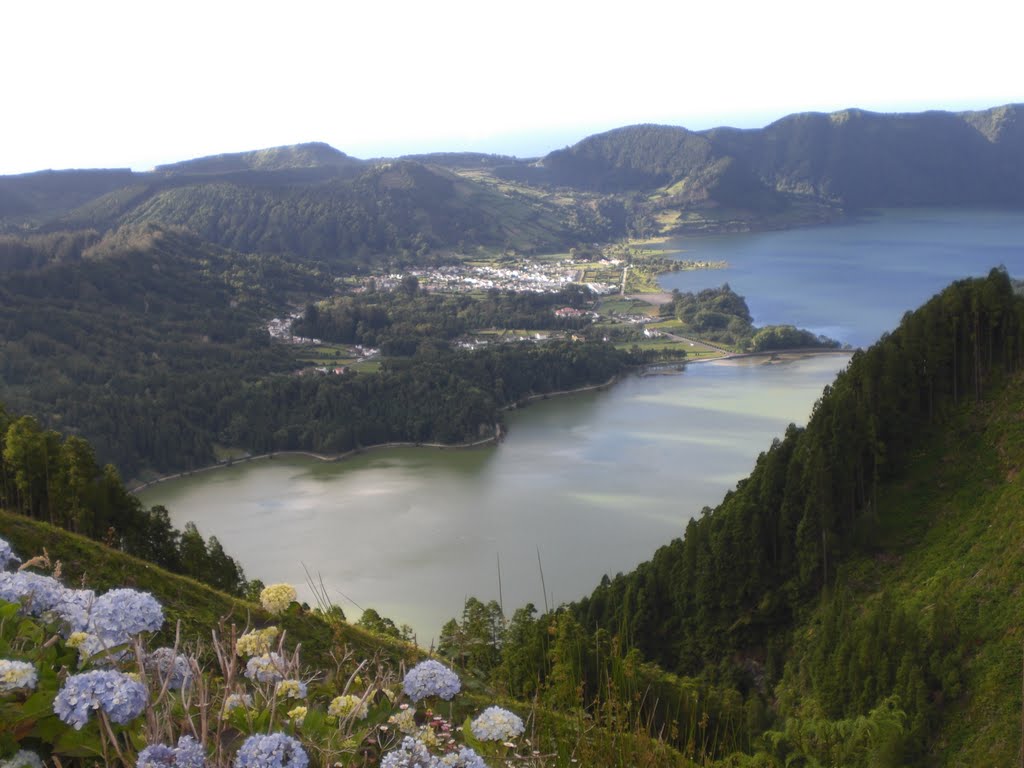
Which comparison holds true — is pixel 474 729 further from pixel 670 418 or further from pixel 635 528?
pixel 670 418

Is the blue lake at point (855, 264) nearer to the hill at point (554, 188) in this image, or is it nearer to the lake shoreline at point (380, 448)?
the hill at point (554, 188)

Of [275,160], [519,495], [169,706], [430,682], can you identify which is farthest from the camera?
[275,160]

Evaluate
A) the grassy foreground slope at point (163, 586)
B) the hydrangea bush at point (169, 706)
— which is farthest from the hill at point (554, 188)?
the hydrangea bush at point (169, 706)

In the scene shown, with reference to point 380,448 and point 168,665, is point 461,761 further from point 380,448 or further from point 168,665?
point 380,448

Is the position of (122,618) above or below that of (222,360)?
above

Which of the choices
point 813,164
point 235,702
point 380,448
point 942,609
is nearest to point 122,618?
point 235,702

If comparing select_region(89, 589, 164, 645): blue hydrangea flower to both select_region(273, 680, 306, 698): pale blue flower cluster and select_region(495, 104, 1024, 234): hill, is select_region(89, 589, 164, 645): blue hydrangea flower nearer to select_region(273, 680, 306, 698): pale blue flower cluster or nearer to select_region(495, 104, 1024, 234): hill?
select_region(273, 680, 306, 698): pale blue flower cluster

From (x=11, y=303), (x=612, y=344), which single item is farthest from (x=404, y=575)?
(x=11, y=303)
